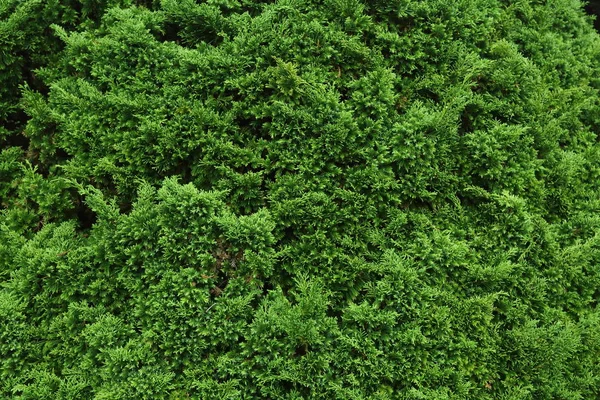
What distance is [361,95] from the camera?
10.1 feet

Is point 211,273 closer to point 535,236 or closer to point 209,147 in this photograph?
point 209,147

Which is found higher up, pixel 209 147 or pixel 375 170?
pixel 375 170

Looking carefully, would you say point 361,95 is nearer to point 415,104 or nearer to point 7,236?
point 415,104

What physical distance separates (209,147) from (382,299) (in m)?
1.46

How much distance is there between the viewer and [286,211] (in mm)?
2910

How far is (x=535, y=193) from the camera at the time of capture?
3.47 metres

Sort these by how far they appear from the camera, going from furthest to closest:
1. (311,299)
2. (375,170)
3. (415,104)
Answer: (415,104)
(375,170)
(311,299)

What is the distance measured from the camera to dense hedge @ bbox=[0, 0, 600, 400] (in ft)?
8.80

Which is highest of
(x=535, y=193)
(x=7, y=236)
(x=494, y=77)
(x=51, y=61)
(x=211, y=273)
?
(x=494, y=77)

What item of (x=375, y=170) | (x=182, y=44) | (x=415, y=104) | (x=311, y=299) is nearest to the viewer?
(x=311, y=299)

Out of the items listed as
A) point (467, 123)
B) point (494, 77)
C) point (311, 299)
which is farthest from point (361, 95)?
point (311, 299)

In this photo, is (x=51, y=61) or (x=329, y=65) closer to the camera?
(x=329, y=65)

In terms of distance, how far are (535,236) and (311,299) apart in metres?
1.76

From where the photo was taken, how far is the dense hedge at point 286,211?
2684mm
